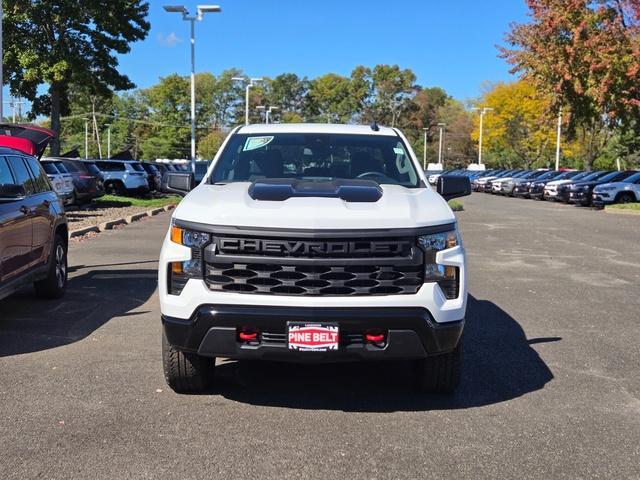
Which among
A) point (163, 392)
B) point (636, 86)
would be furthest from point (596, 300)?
point (636, 86)

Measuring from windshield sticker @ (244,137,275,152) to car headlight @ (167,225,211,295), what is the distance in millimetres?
1700

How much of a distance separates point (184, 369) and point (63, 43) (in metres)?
25.6

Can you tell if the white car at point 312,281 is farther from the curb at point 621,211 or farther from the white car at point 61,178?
the curb at point 621,211

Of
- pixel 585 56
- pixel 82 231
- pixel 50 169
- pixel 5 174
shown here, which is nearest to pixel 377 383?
pixel 5 174

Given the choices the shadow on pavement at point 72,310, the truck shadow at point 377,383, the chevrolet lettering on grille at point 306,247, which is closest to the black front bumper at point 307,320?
the chevrolet lettering on grille at point 306,247

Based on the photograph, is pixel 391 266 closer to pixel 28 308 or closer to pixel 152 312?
pixel 152 312

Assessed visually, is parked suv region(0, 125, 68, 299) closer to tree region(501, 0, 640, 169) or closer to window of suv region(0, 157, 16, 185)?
window of suv region(0, 157, 16, 185)

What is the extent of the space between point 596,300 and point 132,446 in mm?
6447

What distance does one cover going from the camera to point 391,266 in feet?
13.9

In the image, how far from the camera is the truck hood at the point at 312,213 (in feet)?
13.9

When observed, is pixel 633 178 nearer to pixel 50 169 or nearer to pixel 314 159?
pixel 50 169

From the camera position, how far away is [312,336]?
416 centimetres

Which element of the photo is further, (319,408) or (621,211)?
(621,211)

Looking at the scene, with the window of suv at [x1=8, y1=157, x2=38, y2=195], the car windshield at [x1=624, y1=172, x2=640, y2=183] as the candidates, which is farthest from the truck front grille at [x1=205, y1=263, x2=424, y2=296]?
the car windshield at [x1=624, y1=172, x2=640, y2=183]
